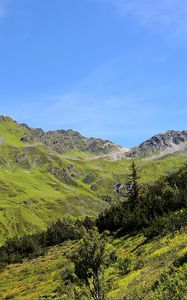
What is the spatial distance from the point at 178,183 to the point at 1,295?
3543cm

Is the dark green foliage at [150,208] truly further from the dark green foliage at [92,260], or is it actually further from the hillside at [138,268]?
the dark green foliage at [92,260]

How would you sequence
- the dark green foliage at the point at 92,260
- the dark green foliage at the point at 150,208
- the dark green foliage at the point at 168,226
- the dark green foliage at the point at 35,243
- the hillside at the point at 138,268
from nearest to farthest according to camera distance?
the dark green foliage at the point at 92,260
the hillside at the point at 138,268
the dark green foliage at the point at 168,226
the dark green foliage at the point at 150,208
the dark green foliage at the point at 35,243

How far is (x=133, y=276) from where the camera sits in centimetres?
3325

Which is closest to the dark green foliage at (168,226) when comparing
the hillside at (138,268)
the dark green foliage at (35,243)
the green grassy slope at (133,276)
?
the hillside at (138,268)

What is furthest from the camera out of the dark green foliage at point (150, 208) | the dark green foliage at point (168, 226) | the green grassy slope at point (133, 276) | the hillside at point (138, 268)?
the dark green foliage at point (150, 208)

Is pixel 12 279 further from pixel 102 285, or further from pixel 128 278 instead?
pixel 102 285

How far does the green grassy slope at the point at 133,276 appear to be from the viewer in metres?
24.6

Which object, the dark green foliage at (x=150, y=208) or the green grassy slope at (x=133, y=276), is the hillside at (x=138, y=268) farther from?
the dark green foliage at (x=150, y=208)

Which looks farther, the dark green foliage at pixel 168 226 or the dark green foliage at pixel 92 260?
the dark green foliage at pixel 168 226

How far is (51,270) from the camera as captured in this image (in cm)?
6269

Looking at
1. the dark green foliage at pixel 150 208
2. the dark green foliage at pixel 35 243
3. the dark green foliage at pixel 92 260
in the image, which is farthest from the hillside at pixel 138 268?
the dark green foliage at pixel 35 243

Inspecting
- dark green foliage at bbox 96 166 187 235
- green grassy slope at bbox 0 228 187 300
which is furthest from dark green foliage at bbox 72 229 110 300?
dark green foliage at bbox 96 166 187 235

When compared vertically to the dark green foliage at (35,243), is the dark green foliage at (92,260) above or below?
above

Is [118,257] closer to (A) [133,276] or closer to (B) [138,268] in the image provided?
(A) [133,276]
